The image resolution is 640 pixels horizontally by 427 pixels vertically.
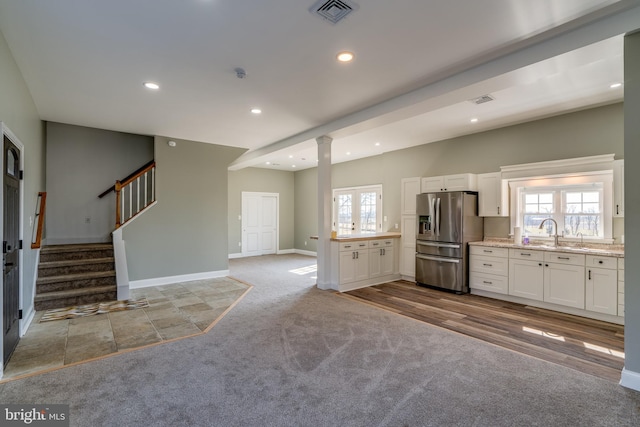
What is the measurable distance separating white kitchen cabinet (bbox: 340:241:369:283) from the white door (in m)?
4.80

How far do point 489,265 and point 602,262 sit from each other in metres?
1.42

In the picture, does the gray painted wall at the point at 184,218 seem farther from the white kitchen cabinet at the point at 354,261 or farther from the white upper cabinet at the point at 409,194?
the white upper cabinet at the point at 409,194

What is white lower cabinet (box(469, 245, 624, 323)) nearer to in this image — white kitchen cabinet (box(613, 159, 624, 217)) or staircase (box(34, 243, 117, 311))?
white kitchen cabinet (box(613, 159, 624, 217))

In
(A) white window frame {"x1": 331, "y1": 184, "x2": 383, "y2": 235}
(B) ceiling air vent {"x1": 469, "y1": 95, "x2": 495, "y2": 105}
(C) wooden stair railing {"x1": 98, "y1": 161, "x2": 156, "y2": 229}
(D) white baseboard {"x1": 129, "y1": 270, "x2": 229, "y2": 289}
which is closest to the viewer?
(B) ceiling air vent {"x1": 469, "y1": 95, "x2": 495, "y2": 105}

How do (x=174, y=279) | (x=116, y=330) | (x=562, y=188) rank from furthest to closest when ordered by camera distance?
1. (x=174, y=279)
2. (x=562, y=188)
3. (x=116, y=330)

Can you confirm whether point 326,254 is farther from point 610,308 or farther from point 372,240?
point 610,308

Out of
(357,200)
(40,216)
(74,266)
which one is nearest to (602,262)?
(357,200)

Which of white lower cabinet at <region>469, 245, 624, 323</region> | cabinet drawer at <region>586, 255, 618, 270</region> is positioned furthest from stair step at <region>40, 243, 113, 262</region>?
cabinet drawer at <region>586, 255, 618, 270</region>

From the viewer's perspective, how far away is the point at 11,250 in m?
3.00

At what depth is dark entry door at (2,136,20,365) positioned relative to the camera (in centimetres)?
276

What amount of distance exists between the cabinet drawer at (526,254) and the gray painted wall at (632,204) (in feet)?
7.32

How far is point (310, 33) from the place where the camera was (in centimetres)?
254

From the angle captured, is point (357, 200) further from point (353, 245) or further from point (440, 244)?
point (440, 244)

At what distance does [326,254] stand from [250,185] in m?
4.94
